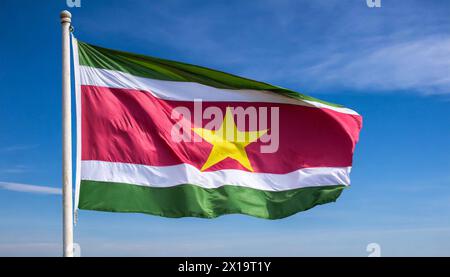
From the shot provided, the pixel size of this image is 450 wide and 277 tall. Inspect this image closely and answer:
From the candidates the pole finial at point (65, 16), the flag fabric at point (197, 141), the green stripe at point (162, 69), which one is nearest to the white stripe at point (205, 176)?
the flag fabric at point (197, 141)

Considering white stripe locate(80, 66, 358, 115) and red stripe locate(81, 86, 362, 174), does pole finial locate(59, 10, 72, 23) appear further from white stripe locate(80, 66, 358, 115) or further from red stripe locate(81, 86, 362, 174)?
red stripe locate(81, 86, 362, 174)

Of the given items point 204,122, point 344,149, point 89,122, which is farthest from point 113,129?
point 344,149

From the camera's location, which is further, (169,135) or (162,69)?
(162,69)

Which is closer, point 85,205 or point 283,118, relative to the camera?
point 85,205

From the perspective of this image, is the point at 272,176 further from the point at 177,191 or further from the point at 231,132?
the point at 177,191

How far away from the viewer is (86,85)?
38.7 ft

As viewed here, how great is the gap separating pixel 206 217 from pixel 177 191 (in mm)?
832

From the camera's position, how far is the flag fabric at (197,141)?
11625mm

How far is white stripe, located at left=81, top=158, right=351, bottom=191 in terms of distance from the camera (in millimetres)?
11484

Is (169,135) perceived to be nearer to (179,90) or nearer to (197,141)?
(197,141)

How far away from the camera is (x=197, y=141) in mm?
12703

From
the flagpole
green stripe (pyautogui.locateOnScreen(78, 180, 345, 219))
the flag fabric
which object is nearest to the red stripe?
the flag fabric

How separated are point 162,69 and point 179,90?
60cm

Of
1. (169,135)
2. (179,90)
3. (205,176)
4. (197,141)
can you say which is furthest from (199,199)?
(179,90)
